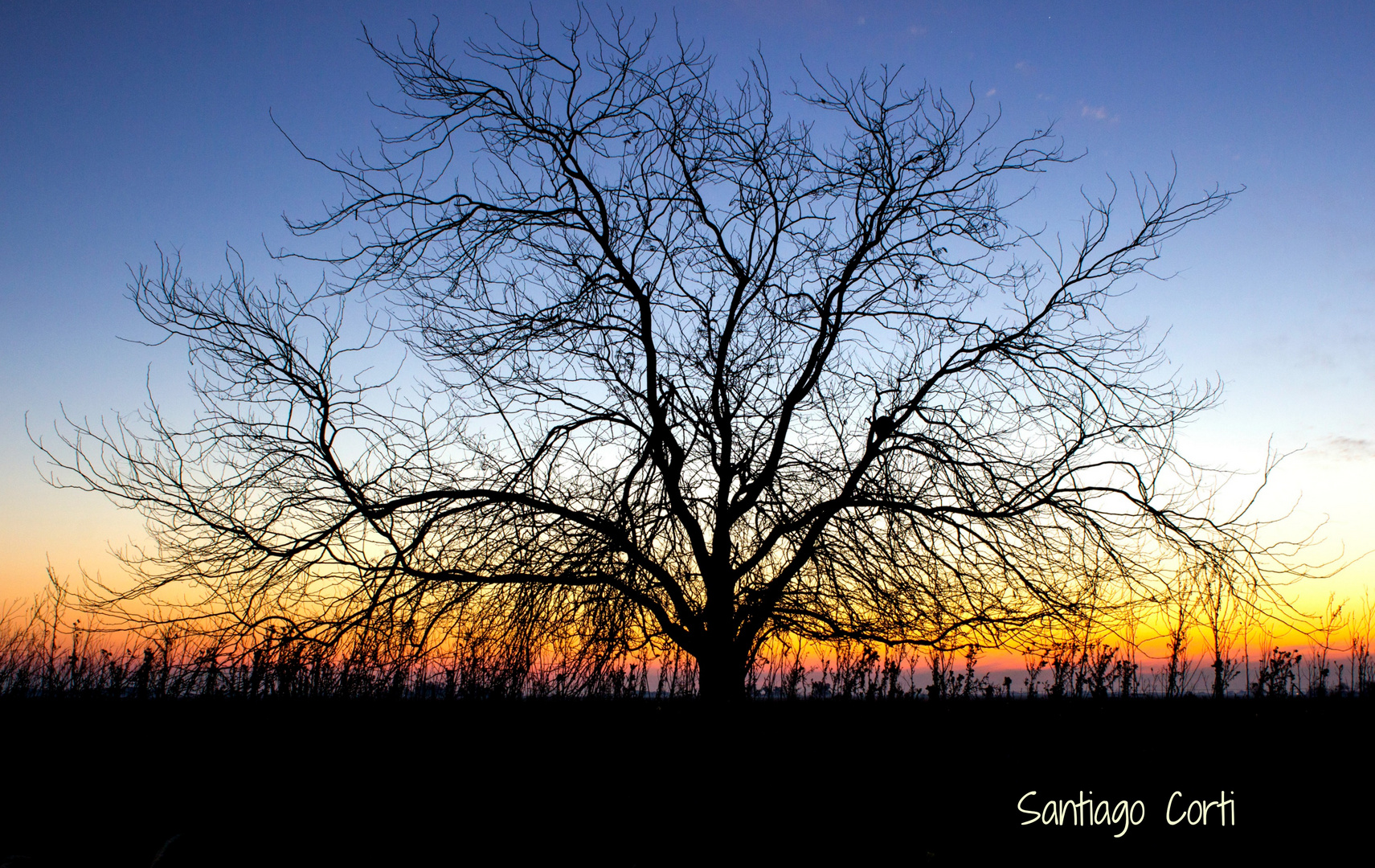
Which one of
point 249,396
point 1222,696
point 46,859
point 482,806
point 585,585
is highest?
point 249,396

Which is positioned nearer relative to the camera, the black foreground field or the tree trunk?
the black foreground field

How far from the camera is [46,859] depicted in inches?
159

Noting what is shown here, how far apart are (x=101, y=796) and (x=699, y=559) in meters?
4.91

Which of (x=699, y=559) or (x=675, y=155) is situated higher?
(x=675, y=155)

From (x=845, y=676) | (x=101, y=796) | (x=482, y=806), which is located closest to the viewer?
(x=482, y=806)

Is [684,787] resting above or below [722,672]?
below

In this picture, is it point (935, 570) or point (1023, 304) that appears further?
point (1023, 304)

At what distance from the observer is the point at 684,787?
15.0 feet

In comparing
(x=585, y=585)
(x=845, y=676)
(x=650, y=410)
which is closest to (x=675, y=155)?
(x=650, y=410)

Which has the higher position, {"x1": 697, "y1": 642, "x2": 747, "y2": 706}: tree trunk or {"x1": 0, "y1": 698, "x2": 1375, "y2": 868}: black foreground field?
{"x1": 697, "y1": 642, "x2": 747, "y2": 706}: tree trunk

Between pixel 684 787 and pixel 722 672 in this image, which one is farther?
pixel 722 672

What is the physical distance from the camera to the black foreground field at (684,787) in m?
3.93

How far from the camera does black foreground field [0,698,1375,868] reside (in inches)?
155

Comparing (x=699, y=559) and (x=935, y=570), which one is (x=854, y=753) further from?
(x=699, y=559)
